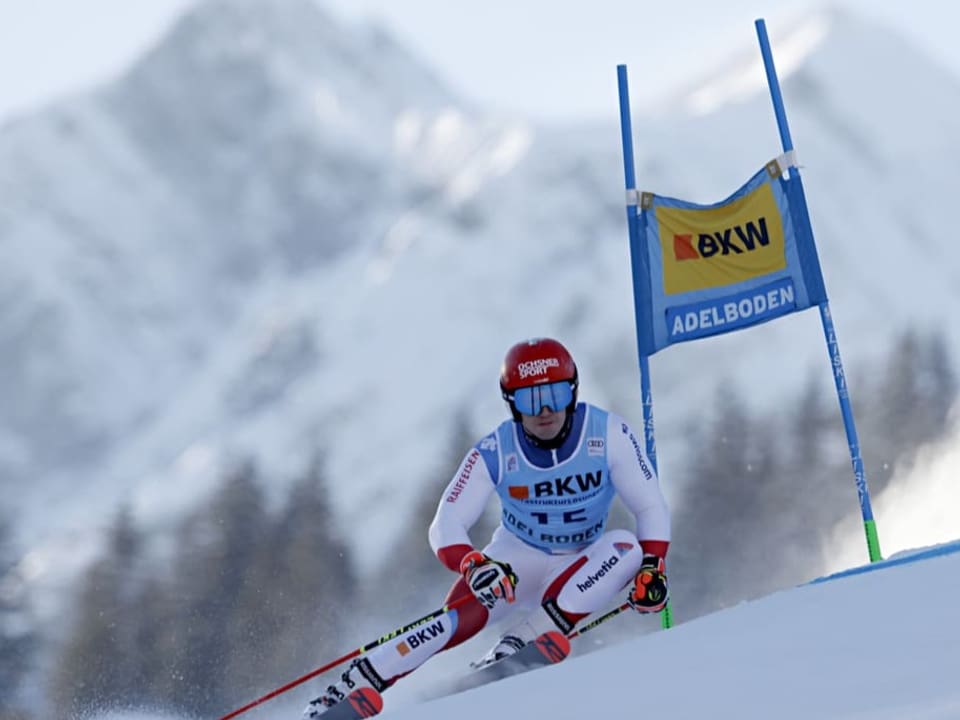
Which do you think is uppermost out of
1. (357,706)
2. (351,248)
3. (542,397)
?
(351,248)

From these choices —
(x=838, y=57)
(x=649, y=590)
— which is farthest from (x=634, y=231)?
(x=838, y=57)

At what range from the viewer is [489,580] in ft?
17.3

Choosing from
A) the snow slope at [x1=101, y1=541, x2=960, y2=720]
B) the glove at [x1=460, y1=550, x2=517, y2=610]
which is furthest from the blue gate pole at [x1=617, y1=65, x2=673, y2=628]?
the snow slope at [x1=101, y1=541, x2=960, y2=720]

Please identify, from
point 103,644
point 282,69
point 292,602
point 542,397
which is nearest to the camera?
point 542,397

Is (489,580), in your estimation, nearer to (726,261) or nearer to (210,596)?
(726,261)

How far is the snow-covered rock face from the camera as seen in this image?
49844 mm

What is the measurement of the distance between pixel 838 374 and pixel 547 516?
6.24 ft

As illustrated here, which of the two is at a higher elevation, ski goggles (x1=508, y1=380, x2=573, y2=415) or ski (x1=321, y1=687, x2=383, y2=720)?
ski goggles (x1=508, y1=380, x2=573, y2=415)

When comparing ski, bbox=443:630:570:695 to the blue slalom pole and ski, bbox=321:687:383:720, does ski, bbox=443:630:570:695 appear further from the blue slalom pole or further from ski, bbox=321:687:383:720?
the blue slalom pole

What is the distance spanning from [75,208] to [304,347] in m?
25.9

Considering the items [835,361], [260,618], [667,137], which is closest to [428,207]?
[667,137]

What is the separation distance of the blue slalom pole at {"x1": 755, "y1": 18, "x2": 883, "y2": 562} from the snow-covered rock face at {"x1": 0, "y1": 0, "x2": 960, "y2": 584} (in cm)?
2610

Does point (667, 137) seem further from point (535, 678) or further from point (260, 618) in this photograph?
point (535, 678)

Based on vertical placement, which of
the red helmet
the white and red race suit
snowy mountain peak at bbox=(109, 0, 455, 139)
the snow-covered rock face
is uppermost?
snowy mountain peak at bbox=(109, 0, 455, 139)
